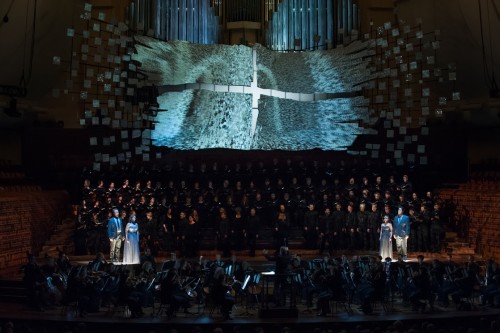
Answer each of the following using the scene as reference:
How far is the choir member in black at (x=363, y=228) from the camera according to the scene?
1445cm

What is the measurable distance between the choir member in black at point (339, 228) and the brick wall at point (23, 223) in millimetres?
7298

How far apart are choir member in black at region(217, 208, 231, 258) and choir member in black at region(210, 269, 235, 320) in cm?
491

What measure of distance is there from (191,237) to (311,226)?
2.99m

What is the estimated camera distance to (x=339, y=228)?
14469 millimetres

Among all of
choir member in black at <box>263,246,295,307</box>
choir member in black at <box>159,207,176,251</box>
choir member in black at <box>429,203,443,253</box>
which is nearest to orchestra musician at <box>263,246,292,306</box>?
choir member in black at <box>263,246,295,307</box>

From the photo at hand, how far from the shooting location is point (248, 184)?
16.0 m

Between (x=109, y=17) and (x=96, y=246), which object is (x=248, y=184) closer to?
(x=96, y=246)

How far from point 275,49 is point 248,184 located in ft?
15.7

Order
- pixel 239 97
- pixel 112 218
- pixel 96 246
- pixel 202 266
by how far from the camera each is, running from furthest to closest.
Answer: pixel 239 97, pixel 96 246, pixel 112 218, pixel 202 266

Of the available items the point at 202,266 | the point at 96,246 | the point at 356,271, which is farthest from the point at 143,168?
the point at 356,271

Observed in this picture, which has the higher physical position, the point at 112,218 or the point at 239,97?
the point at 239,97

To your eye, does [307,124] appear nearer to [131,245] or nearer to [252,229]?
[252,229]

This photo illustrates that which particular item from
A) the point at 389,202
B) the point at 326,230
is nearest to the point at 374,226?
the point at 389,202

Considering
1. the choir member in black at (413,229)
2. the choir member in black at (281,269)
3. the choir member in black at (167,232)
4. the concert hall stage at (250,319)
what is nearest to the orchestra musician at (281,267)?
the choir member in black at (281,269)
